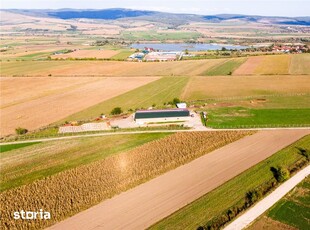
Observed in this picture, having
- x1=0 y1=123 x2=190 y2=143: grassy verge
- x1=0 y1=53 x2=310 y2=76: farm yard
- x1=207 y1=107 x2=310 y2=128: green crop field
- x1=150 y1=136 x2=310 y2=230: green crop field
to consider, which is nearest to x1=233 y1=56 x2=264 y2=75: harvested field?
x1=0 y1=53 x2=310 y2=76: farm yard

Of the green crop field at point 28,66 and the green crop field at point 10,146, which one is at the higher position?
the green crop field at point 28,66

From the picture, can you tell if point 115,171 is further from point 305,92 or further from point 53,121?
point 305,92

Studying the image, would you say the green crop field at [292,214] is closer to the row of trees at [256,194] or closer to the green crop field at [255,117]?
the row of trees at [256,194]

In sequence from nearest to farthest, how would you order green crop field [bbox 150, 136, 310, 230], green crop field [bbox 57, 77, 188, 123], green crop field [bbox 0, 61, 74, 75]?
1. green crop field [bbox 150, 136, 310, 230]
2. green crop field [bbox 57, 77, 188, 123]
3. green crop field [bbox 0, 61, 74, 75]

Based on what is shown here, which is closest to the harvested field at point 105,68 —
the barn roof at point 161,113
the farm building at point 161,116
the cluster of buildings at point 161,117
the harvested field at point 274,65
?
the harvested field at point 274,65

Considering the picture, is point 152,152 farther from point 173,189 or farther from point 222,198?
point 222,198

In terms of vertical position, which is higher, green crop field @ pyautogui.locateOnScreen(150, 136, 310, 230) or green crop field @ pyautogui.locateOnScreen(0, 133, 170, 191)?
green crop field @ pyautogui.locateOnScreen(150, 136, 310, 230)

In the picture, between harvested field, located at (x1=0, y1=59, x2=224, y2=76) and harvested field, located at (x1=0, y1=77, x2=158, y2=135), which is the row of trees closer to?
harvested field, located at (x1=0, y1=77, x2=158, y2=135)
